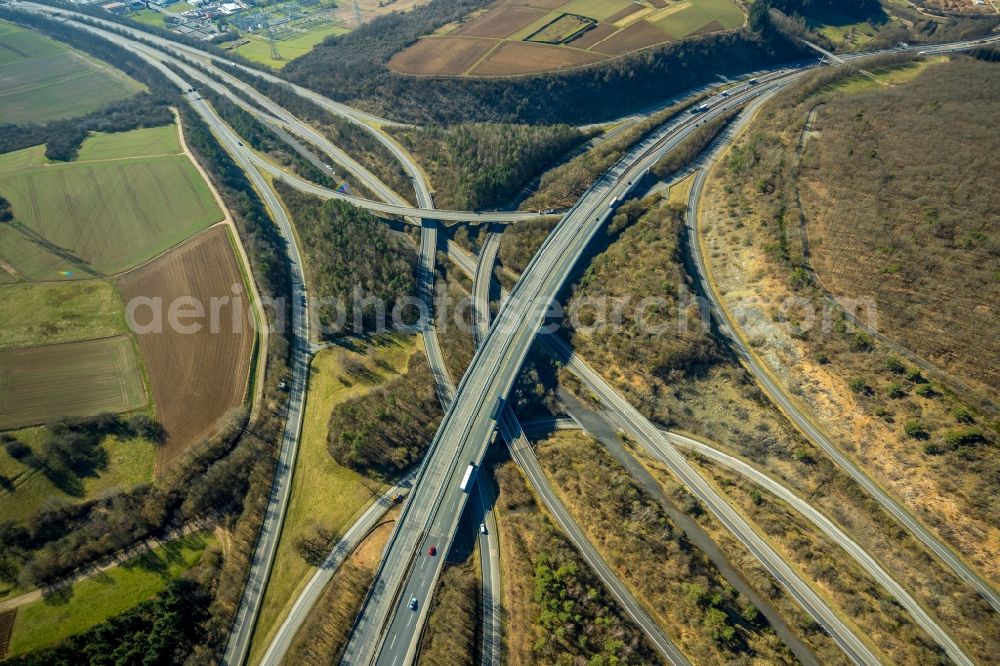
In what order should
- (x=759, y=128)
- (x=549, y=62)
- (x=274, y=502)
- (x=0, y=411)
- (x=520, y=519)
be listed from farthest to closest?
(x=549, y=62) → (x=759, y=128) → (x=0, y=411) → (x=274, y=502) → (x=520, y=519)

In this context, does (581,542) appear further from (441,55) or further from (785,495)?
(441,55)

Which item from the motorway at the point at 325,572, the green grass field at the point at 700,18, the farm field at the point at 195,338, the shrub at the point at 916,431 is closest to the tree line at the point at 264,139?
the farm field at the point at 195,338

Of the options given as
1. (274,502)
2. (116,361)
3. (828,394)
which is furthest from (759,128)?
(116,361)

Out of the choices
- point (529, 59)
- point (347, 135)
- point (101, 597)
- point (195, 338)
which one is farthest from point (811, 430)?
point (347, 135)

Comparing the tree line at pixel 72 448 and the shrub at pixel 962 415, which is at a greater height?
the shrub at pixel 962 415

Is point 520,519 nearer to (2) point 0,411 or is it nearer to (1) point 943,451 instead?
(1) point 943,451

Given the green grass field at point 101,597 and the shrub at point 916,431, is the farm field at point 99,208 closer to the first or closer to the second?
the green grass field at point 101,597
